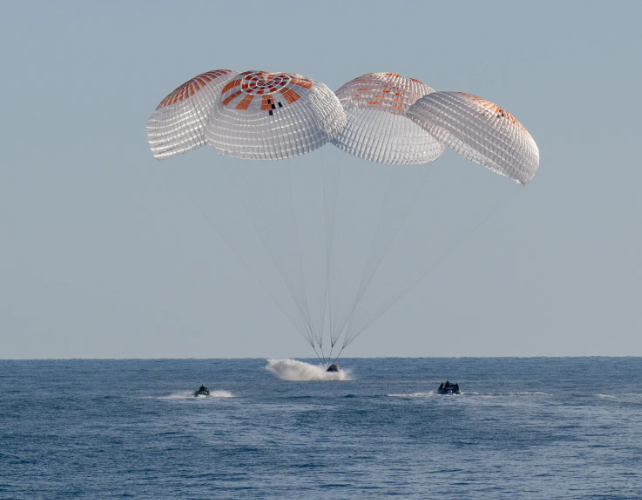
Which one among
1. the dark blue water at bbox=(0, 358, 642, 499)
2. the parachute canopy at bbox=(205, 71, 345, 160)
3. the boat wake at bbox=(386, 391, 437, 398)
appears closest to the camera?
the dark blue water at bbox=(0, 358, 642, 499)

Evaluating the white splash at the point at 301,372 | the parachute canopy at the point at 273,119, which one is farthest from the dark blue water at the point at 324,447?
the white splash at the point at 301,372

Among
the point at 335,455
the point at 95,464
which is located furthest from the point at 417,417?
the point at 95,464

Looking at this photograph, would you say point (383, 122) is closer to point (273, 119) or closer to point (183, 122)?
point (273, 119)

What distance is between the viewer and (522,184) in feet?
118

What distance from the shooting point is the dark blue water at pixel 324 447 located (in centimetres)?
3375

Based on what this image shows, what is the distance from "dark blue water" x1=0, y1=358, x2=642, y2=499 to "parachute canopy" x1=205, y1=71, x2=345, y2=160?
11172mm

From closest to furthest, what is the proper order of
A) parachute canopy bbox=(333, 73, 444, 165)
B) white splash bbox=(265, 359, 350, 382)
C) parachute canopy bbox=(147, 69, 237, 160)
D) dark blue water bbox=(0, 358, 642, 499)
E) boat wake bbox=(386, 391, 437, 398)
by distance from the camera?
dark blue water bbox=(0, 358, 642, 499) < parachute canopy bbox=(147, 69, 237, 160) < parachute canopy bbox=(333, 73, 444, 165) < boat wake bbox=(386, 391, 437, 398) < white splash bbox=(265, 359, 350, 382)

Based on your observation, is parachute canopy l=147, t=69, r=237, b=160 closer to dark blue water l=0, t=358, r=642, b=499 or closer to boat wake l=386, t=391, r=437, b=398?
dark blue water l=0, t=358, r=642, b=499

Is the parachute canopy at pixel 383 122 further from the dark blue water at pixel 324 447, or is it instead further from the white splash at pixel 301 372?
the white splash at pixel 301 372

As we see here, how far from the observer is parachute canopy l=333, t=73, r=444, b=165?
37375 millimetres

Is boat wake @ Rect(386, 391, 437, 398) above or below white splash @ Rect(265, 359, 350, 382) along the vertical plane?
below

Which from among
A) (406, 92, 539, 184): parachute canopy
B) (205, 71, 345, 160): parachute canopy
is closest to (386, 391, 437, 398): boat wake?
(406, 92, 539, 184): parachute canopy

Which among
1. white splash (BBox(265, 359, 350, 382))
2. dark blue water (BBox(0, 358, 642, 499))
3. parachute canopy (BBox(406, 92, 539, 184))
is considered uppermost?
parachute canopy (BBox(406, 92, 539, 184))

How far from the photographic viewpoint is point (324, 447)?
1635 inches
